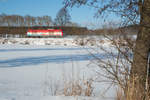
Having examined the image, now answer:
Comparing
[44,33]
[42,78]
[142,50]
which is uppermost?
[44,33]

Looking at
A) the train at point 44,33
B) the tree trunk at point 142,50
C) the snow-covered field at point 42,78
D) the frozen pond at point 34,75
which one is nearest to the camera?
the tree trunk at point 142,50

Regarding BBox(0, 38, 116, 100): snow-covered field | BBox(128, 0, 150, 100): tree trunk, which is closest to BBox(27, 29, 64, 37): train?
BBox(0, 38, 116, 100): snow-covered field

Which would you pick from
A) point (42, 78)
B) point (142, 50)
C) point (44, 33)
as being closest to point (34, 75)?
point (42, 78)

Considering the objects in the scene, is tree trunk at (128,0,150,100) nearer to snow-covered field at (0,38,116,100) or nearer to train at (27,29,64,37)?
snow-covered field at (0,38,116,100)

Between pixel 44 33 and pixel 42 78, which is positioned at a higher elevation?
pixel 44 33

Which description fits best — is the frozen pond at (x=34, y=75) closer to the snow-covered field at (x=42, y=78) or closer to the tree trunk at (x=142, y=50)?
the snow-covered field at (x=42, y=78)

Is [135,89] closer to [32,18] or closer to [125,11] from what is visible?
[125,11]

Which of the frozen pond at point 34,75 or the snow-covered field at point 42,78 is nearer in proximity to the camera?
the snow-covered field at point 42,78

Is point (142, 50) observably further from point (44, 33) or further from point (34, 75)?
point (44, 33)

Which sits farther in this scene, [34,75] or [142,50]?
[34,75]

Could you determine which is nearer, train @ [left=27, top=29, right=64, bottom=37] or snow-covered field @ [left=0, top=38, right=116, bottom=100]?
snow-covered field @ [left=0, top=38, right=116, bottom=100]

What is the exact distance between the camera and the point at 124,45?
10.1 feet

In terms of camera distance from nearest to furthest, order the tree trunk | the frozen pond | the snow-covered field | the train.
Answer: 1. the tree trunk
2. the snow-covered field
3. the frozen pond
4. the train

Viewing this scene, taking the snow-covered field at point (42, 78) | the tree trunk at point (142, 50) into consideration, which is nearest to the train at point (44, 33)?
the snow-covered field at point (42, 78)
